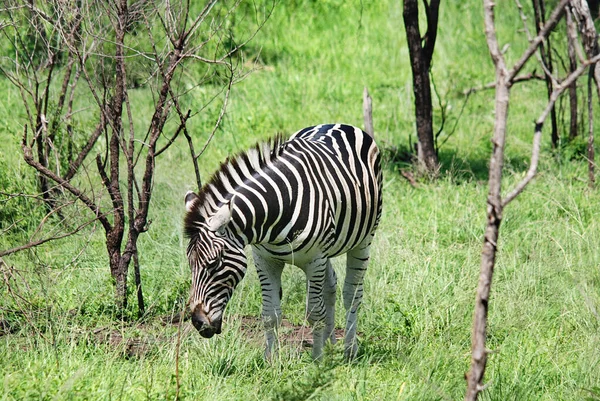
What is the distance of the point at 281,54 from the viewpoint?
13320 millimetres

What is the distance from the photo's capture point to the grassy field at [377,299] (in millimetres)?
4500

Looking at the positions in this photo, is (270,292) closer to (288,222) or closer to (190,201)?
(288,222)

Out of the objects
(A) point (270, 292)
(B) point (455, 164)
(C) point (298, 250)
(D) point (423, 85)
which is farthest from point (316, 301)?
(B) point (455, 164)

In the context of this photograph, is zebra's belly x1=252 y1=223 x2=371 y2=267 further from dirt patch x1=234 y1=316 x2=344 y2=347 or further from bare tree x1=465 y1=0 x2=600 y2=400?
bare tree x1=465 y1=0 x2=600 y2=400

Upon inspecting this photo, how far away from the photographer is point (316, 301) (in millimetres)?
5270

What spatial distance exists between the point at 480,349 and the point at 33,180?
18.5 ft

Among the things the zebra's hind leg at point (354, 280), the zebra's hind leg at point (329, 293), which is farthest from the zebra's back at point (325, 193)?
the zebra's hind leg at point (329, 293)

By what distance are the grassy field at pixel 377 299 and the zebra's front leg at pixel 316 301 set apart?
5.3 inches

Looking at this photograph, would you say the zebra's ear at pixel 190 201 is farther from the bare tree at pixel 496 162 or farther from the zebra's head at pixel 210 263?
the bare tree at pixel 496 162

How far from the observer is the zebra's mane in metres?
4.70

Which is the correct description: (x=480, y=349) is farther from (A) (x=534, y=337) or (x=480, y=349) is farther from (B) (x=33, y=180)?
(B) (x=33, y=180)

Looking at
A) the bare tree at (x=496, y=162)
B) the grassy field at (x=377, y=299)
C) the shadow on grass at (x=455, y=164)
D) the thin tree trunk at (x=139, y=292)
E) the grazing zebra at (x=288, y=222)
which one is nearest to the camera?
the bare tree at (x=496, y=162)

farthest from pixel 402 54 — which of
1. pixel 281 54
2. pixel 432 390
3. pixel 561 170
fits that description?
pixel 432 390

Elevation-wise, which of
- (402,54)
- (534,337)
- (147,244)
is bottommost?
(534,337)
